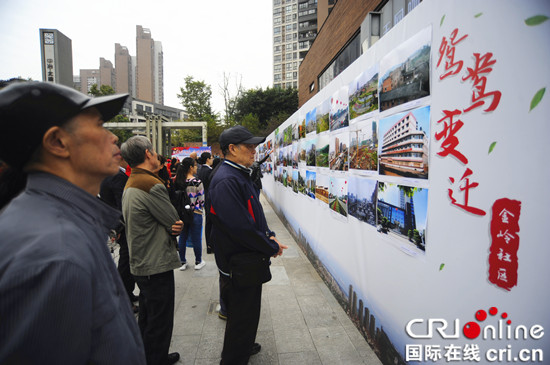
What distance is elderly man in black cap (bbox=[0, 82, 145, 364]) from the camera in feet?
2.22

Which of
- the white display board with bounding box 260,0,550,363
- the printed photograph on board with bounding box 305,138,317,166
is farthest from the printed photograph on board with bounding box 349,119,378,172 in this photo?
the printed photograph on board with bounding box 305,138,317,166

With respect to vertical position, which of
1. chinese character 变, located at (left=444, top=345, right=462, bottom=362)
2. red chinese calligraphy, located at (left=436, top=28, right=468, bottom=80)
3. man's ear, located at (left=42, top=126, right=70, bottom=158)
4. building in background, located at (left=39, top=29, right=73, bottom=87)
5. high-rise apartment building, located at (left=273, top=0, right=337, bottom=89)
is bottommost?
chinese character 变, located at (left=444, top=345, right=462, bottom=362)

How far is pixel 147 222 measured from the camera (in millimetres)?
2469

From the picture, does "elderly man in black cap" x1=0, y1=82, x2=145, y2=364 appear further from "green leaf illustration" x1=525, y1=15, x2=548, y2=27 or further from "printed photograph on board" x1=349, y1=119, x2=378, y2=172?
"printed photograph on board" x1=349, y1=119, x2=378, y2=172

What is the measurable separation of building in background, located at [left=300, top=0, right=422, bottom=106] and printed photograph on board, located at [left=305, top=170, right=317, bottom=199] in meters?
3.79

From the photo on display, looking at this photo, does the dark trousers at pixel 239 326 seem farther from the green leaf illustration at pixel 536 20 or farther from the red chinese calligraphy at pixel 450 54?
the green leaf illustration at pixel 536 20

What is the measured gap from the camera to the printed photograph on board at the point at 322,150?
401cm

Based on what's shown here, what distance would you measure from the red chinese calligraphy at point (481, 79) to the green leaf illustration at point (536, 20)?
6.9 inches

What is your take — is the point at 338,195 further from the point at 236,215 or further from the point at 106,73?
the point at 106,73

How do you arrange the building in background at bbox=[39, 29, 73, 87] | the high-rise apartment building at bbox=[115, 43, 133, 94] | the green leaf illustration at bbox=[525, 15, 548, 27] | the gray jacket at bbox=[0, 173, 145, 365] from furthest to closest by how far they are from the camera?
1. the high-rise apartment building at bbox=[115, 43, 133, 94]
2. the building in background at bbox=[39, 29, 73, 87]
3. the green leaf illustration at bbox=[525, 15, 548, 27]
4. the gray jacket at bbox=[0, 173, 145, 365]

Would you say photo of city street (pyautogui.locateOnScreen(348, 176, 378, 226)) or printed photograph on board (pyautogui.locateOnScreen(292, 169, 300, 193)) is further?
printed photograph on board (pyautogui.locateOnScreen(292, 169, 300, 193))

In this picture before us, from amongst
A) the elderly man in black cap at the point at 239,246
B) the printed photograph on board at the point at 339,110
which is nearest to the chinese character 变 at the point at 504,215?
the elderly man in black cap at the point at 239,246

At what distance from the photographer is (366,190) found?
2.75 meters

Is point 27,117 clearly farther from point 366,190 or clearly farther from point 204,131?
point 204,131
